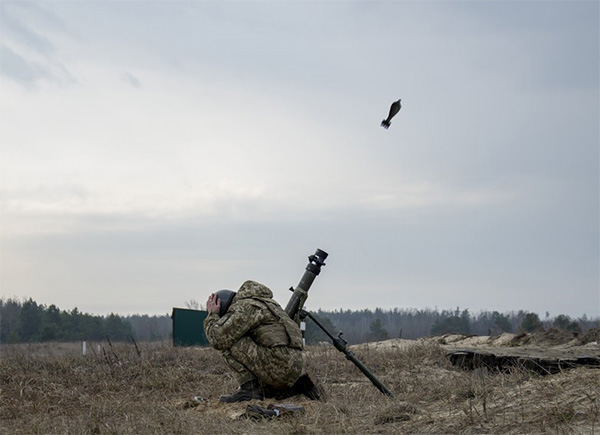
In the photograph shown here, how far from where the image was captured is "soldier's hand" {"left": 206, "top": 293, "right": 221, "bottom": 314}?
10148mm

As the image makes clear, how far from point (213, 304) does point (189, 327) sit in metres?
12.6

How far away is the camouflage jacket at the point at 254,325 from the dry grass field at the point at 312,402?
0.75 meters

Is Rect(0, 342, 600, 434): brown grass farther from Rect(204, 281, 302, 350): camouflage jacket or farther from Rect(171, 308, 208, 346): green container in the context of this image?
Rect(171, 308, 208, 346): green container

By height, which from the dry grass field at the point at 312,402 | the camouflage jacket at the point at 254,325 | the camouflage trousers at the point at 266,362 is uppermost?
the camouflage jacket at the point at 254,325

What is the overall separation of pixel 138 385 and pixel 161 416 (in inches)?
178

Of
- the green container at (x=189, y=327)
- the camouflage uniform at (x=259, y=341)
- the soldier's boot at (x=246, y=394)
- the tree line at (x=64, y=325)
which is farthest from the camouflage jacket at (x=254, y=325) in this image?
the tree line at (x=64, y=325)

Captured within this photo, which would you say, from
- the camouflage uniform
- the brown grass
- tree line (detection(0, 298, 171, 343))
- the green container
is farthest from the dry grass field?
tree line (detection(0, 298, 171, 343))

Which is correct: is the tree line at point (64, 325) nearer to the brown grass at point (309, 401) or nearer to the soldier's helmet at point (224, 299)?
the brown grass at point (309, 401)

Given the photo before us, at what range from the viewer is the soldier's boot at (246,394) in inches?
388

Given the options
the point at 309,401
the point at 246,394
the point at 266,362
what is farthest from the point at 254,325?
→ the point at 309,401

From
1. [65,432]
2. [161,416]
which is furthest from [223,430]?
[65,432]

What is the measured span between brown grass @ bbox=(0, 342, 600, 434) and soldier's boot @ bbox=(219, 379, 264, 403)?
0.14m

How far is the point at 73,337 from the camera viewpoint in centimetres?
5341

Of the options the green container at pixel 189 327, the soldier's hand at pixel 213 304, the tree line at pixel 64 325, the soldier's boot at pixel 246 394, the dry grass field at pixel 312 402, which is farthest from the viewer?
the tree line at pixel 64 325
